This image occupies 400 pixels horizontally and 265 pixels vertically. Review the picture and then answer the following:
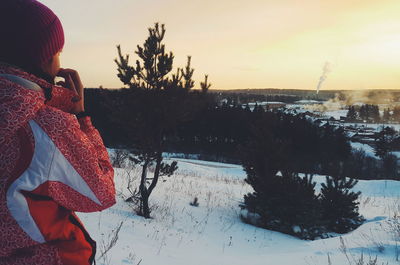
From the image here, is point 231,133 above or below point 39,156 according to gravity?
below

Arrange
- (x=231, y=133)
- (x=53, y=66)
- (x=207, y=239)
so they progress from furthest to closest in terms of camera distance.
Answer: (x=231, y=133), (x=207, y=239), (x=53, y=66)

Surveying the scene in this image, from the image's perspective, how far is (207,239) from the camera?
22.3ft

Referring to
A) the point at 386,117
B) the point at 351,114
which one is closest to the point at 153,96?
the point at 351,114

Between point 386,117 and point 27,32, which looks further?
point 386,117

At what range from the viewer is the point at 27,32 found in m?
1.18

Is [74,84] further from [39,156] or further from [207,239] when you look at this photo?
[207,239]

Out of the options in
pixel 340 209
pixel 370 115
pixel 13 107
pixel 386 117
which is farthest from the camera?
pixel 386 117

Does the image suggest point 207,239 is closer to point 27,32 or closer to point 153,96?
point 153,96

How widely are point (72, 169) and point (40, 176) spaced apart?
105 millimetres

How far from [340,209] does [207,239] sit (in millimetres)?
5484

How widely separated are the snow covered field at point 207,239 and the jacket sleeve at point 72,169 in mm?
2774

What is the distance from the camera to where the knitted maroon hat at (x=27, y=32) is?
1.16m

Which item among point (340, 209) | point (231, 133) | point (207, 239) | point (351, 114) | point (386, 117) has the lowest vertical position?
point (386, 117)

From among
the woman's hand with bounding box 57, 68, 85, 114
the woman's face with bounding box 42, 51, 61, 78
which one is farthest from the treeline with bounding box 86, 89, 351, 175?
the woman's face with bounding box 42, 51, 61, 78
